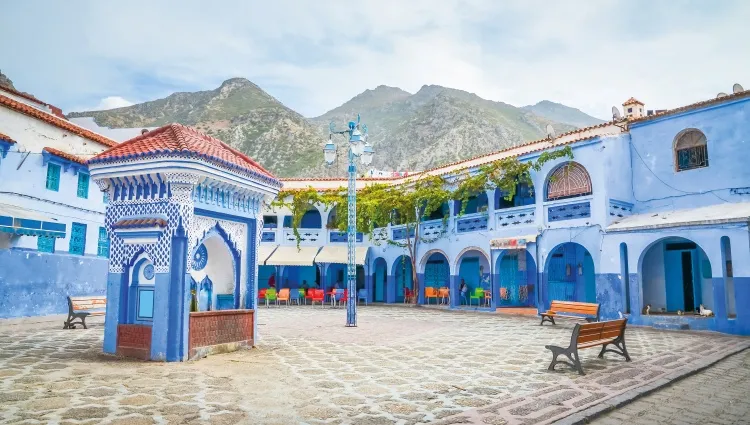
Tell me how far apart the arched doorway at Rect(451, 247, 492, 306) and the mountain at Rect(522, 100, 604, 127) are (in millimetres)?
127984

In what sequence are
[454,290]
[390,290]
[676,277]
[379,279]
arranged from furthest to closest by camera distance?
[379,279] < [390,290] < [454,290] < [676,277]

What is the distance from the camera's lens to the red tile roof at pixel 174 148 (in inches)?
340

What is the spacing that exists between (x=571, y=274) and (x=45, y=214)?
18.9m

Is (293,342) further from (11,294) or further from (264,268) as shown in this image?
(264,268)

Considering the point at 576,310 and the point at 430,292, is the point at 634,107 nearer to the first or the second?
the point at 576,310

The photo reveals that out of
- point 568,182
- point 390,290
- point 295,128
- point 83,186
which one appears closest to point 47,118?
point 83,186

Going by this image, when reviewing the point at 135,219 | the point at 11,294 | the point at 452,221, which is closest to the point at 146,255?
the point at 135,219

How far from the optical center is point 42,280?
17.2 metres

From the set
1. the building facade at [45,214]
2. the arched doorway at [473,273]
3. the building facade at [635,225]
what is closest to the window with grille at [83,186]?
the building facade at [45,214]

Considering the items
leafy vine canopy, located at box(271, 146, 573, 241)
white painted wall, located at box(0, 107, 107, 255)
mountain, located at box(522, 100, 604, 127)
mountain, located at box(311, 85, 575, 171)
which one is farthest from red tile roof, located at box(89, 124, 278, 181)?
mountain, located at box(522, 100, 604, 127)

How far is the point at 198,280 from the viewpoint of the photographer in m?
9.98

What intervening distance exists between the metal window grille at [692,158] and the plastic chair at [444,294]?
401 inches

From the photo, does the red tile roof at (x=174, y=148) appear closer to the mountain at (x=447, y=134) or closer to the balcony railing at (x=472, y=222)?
the balcony railing at (x=472, y=222)

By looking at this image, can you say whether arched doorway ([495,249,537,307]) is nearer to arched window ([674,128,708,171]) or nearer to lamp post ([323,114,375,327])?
arched window ([674,128,708,171])
